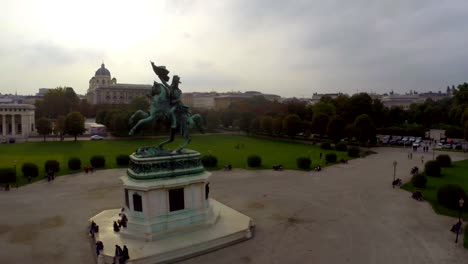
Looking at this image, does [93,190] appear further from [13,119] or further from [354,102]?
[13,119]

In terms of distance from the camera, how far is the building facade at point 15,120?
84.4 m

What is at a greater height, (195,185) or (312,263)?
(195,185)

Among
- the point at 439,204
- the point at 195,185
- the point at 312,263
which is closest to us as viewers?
the point at 312,263

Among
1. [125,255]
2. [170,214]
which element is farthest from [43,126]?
[125,255]

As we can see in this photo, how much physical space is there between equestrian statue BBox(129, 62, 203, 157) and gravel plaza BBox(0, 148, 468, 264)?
610 cm

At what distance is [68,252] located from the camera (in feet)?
→ 58.3

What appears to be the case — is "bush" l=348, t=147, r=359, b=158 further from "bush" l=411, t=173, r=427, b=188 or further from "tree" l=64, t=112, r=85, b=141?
"tree" l=64, t=112, r=85, b=141

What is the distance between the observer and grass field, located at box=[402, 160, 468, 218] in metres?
24.4

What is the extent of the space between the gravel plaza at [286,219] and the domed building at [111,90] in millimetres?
115410

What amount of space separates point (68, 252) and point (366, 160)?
3944 centimetres

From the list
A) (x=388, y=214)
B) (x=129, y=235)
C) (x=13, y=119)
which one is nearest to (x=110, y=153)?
(x=129, y=235)

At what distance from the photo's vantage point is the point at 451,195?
24.4 m

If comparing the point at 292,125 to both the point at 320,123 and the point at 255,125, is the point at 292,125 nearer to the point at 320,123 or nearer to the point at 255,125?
the point at 320,123

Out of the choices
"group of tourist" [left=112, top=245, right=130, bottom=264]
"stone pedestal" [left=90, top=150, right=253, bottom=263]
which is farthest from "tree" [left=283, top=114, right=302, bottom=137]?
"group of tourist" [left=112, top=245, right=130, bottom=264]
